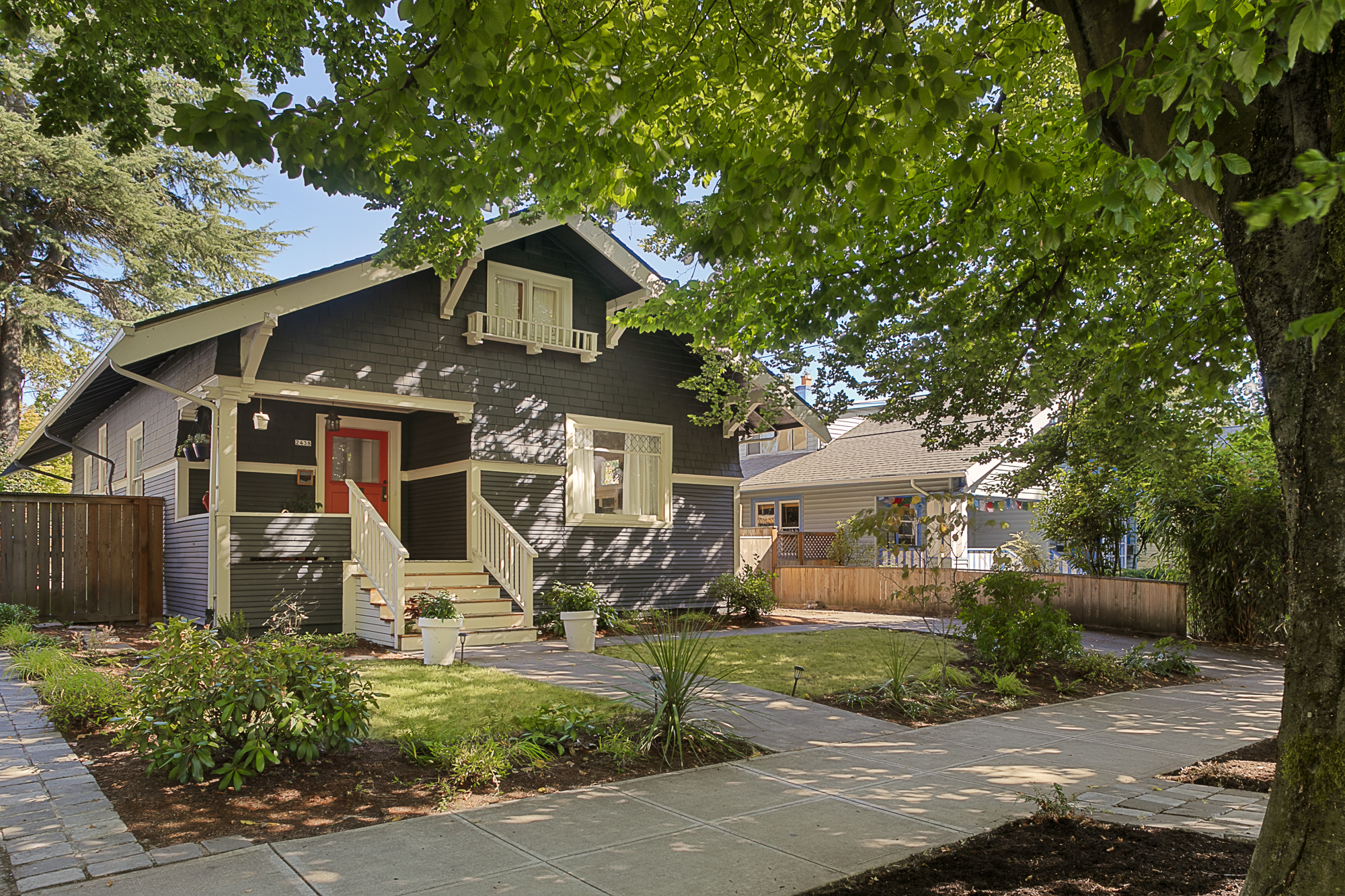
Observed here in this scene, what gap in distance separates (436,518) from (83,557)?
498cm

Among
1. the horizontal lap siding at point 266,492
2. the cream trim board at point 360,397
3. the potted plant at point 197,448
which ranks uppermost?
the cream trim board at point 360,397

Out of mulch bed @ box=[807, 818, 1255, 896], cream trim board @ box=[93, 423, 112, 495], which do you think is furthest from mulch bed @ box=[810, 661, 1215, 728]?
cream trim board @ box=[93, 423, 112, 495]

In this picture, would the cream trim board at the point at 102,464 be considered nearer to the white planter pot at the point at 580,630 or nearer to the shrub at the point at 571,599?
the shrub at the point at 571,599

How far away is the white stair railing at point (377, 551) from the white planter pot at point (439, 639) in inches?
53.5

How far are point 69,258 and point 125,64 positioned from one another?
22685 millimetres

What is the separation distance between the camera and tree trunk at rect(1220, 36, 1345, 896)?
103 inches

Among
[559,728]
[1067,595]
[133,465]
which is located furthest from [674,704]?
[133,465]

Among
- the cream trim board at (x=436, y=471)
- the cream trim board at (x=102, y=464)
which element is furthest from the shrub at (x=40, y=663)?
the cream trim board at (x=102, y=464)

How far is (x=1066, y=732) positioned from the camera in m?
6.78

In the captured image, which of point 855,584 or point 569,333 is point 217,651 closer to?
point 569,333

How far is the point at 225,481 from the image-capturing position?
36.7 feet

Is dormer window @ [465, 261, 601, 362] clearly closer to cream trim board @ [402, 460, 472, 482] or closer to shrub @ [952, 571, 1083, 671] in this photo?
cream trim board @ [402, 460, 472, 482]

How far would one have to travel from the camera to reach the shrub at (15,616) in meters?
11.4

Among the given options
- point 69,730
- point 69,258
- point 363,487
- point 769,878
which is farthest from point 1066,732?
point 69,258
